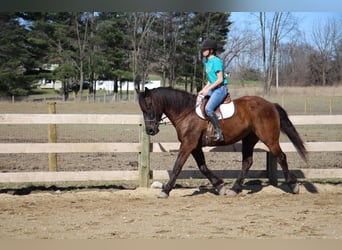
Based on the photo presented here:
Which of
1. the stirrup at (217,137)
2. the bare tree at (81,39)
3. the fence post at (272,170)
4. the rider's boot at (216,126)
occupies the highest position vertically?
the bare tree at (81,39)

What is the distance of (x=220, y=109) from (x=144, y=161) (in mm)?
1524

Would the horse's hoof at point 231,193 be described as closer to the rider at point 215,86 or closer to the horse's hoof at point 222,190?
the horse's hoof at point 222,190

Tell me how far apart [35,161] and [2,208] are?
3.96m

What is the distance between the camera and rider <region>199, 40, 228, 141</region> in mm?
6871

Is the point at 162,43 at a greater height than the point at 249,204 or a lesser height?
greater

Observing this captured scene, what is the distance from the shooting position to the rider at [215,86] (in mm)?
6871

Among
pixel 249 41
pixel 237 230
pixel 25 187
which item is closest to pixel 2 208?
pixel 25 187

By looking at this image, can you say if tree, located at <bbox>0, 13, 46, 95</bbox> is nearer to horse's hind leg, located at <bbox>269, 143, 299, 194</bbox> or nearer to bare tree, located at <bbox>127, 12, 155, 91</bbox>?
bare tree, located at <bbox>127, 12, 155, 91</bbox>

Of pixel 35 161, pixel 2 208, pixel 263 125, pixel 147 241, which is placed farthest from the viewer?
pixel 35 161

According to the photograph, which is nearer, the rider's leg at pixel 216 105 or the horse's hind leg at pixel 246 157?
the rider's leg at pixel 216 105

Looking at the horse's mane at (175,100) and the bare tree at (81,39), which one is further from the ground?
the bare tree at (81,39)

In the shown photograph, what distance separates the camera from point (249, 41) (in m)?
31.7

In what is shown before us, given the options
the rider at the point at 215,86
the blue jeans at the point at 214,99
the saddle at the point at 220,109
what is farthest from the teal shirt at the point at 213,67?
the saddle at the point at 220,109

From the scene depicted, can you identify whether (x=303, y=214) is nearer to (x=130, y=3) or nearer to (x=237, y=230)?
(x=237, y=230)
